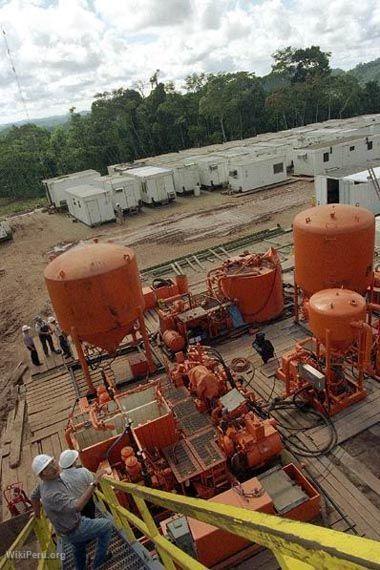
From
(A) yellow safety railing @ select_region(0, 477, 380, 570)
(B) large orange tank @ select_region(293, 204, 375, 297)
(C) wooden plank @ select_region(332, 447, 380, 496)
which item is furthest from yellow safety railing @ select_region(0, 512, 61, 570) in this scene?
(B) large orange tank @ select_region(293, 204, 375, 297)

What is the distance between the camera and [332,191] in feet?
70.2

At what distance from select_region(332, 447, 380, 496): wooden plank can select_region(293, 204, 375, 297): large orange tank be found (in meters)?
4.09

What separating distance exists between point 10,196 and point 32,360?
51040 millimetres

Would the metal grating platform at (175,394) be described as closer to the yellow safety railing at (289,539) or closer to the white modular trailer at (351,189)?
the yellow safety railing at (289,539)

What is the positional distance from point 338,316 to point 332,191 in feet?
48.6

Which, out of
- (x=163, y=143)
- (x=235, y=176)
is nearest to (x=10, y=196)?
(x=163, y=143)

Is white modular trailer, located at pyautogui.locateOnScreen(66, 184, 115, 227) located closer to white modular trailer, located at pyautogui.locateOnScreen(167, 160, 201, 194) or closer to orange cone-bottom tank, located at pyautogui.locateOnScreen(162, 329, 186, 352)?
white modular trailer, located at pyautogui.locateOnScreen(167, 160, 201, 194)

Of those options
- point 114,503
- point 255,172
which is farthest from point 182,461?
point 255,172

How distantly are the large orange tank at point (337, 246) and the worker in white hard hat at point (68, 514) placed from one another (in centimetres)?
776

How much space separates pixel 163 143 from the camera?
201ft

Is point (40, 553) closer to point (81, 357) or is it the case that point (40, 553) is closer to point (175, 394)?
point (175, 394)

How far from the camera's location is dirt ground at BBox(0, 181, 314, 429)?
19062 millimetres

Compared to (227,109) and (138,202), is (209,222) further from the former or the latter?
(227,109)

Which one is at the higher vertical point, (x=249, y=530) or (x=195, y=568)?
(x=249, y=530)
